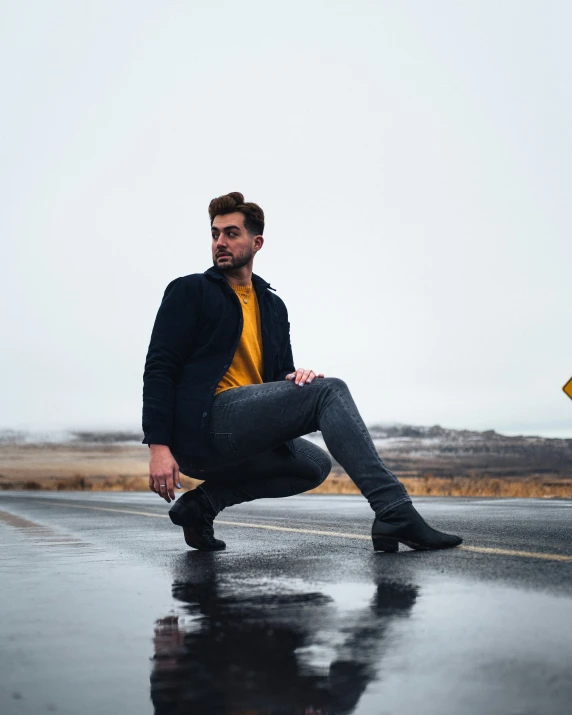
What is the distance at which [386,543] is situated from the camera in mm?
5023

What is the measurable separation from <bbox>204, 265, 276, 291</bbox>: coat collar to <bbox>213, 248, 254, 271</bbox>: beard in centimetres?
3

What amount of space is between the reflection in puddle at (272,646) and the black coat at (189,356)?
1.20 m

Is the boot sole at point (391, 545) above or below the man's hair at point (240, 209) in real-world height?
below

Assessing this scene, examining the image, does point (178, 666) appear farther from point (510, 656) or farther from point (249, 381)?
point (249, 381)

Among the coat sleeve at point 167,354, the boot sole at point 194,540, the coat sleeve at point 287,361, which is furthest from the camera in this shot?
the coat sleeve at point 287,361

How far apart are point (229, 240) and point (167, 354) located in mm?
727

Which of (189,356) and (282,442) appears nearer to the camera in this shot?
(282,442)

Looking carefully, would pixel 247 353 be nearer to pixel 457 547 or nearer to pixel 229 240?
pixel 229 240

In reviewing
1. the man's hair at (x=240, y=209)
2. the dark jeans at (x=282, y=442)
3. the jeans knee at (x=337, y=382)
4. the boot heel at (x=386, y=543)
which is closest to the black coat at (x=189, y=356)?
the dark jeans at (x=282, y=442)

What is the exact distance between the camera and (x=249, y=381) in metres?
5.70

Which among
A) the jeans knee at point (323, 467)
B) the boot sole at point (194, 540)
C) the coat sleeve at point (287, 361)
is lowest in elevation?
the boot sole at point (194, 540)

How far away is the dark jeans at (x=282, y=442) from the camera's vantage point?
4984 mm

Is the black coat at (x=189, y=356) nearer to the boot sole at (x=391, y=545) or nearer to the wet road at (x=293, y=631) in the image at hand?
the wet road at (x=293, y=631)

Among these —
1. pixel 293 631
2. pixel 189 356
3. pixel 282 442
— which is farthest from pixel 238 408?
pixel 293 631
